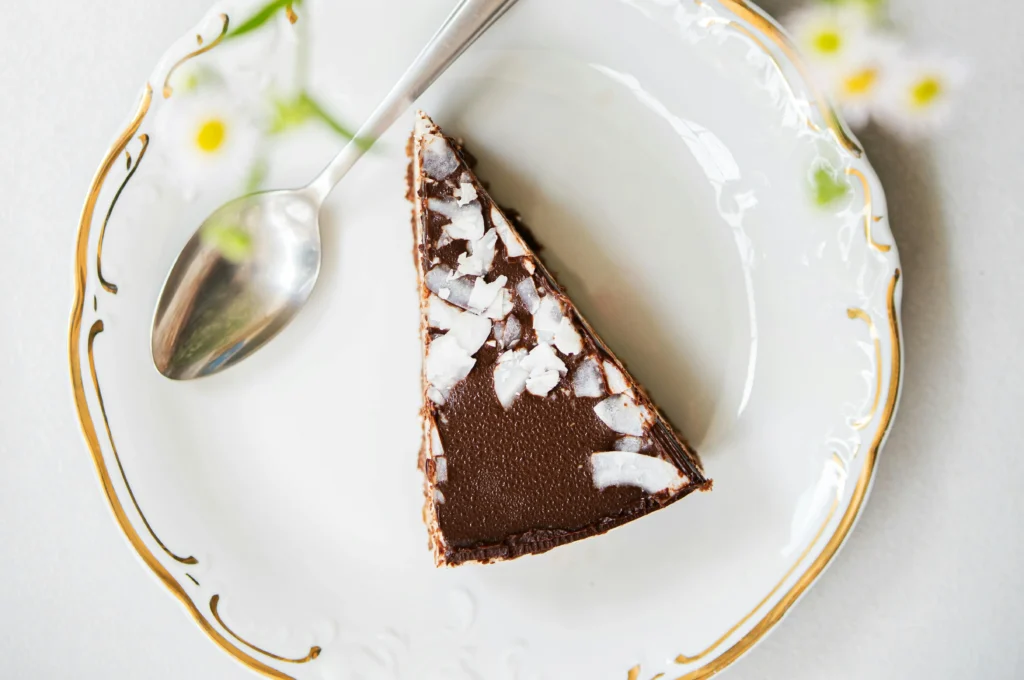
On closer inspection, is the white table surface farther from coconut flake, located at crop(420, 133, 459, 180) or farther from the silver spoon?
coconut flake, located at crop(420, 133, 459, 180)

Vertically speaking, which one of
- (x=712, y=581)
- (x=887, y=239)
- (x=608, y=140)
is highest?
(x=608, y=140)

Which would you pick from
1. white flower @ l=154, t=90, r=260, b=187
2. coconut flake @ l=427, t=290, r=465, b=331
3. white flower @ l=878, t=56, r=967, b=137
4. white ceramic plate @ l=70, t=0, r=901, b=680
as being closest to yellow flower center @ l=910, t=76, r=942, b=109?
white flower @ l=878, t=56, r=967, b=137

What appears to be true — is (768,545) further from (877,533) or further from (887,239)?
(887,239)

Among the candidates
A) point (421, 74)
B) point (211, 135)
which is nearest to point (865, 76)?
point (421, 74)

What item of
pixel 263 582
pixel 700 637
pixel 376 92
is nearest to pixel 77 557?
pixel 263 582

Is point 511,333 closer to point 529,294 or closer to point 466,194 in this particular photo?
point 529,294

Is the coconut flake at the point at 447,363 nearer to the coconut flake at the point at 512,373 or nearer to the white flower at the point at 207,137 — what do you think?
the coconut flake at the point at 512,373
